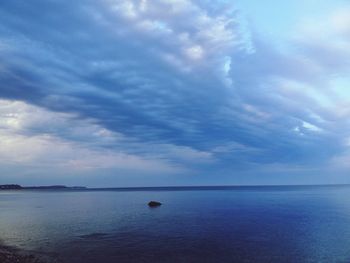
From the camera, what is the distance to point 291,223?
2788 inches

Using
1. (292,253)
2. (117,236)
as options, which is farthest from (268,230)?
(117,236)

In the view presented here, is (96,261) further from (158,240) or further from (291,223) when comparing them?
(291,223)

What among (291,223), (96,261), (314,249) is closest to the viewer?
(96,261)

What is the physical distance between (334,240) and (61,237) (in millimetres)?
47958

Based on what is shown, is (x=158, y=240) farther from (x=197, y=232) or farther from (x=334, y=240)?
(x=334, y=240)

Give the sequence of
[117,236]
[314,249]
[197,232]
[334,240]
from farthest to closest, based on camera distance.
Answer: [197,232] → [117,236] → [334,240] → [314,249]

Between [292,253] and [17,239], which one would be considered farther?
[17,239]

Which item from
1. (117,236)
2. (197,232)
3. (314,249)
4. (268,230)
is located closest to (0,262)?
(117,236)

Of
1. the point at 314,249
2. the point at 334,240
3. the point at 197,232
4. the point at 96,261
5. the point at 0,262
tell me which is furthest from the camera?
the point at 197,232

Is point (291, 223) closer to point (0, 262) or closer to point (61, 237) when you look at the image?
point (61, 237)

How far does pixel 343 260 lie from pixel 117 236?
36.3 meters

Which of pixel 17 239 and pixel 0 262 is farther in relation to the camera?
pixel 17 239

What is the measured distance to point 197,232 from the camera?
58.4 m

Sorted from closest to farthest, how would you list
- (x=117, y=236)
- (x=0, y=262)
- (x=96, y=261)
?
(x=0, y=262), (x=96, y=261), (x=117, y=236)
